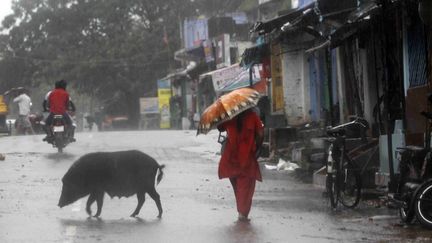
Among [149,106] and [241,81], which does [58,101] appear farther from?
[149,106]

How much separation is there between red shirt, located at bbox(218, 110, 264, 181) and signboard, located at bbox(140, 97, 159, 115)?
4503 cm

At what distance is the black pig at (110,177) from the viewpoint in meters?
9.81

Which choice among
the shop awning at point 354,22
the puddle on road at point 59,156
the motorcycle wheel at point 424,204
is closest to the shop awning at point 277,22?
the shop awning at point 354,22

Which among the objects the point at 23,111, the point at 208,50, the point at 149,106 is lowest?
the point at 23,111

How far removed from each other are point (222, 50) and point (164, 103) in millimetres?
14035

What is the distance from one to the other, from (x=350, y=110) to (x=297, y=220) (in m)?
7.48

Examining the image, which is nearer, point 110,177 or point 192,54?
point 110,177

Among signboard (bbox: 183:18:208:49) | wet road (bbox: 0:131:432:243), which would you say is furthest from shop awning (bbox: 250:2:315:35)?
signboard (bbox: 183:18:208:49)

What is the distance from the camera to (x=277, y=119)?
21.0 metres

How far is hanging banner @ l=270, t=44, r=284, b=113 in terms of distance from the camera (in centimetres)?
2267

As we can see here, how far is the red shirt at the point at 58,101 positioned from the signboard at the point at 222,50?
2035 cm

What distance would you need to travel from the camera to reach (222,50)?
3962cm

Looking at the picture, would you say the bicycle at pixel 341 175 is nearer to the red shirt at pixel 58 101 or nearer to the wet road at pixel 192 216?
the wet road at pixel 192 216

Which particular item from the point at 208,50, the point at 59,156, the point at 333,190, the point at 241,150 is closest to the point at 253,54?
the point at 59,156
